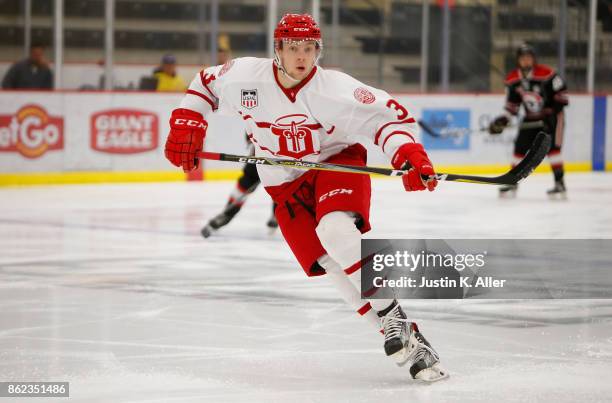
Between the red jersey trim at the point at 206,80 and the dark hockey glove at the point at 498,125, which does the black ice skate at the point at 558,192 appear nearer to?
the dark hockey glove at the point at 498,125

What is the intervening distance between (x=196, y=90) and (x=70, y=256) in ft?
8.53

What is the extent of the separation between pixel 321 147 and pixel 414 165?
16.5 inches

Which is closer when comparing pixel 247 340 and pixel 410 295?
pixel 247 340

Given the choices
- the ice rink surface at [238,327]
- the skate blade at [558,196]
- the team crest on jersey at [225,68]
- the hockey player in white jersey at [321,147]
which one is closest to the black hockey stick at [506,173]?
the hockey player in white jersey at [321,147]

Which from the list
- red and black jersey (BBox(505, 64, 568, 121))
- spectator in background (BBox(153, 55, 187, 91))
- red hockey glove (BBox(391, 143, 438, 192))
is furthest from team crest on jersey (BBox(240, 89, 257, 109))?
spectator in background (BBox(153, 55, 187, 91))

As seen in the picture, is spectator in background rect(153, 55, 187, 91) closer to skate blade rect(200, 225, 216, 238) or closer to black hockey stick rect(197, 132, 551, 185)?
skate blade rect(200, 225, 216, 238)

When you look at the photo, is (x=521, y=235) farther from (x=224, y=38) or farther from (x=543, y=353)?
(x=224, y=38)

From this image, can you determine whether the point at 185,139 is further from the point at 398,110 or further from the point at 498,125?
the point at 498,125

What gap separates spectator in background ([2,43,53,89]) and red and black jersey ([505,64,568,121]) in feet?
13.5

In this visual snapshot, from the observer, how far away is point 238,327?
413cm

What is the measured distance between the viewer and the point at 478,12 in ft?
43.9

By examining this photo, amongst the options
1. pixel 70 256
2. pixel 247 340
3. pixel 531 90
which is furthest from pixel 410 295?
pixel 531 90

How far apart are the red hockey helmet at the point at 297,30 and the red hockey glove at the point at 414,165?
437 millimetres

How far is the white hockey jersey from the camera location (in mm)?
3404
